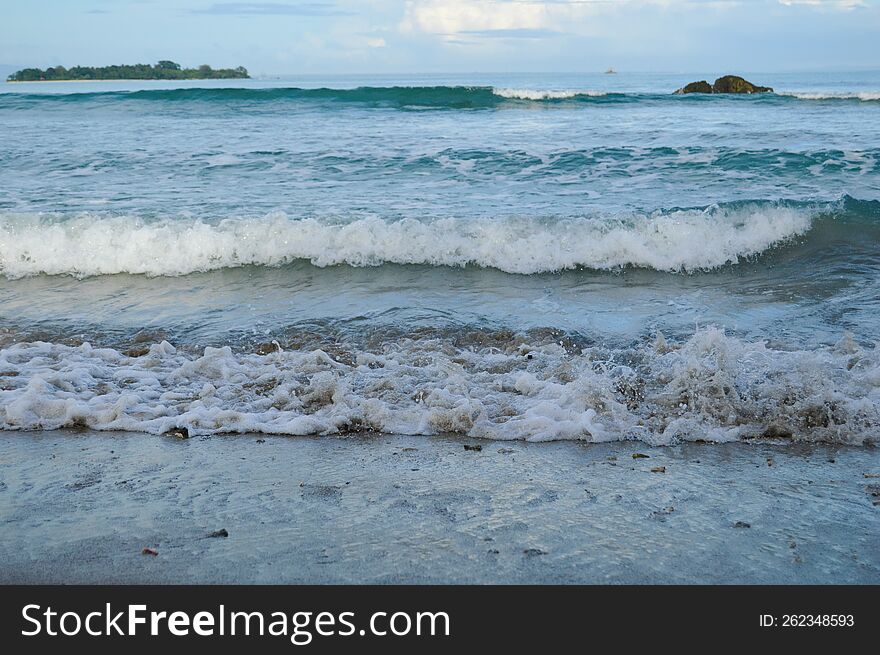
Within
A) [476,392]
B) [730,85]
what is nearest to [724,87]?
[730,85]

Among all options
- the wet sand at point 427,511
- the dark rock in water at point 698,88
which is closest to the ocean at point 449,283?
the wet sand at point 427,511

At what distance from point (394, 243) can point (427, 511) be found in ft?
17.6

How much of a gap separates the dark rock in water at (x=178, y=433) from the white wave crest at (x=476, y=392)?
4 centimetres

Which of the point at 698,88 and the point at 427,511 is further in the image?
the point at 698,88

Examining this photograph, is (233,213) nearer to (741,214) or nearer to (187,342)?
(187,342)

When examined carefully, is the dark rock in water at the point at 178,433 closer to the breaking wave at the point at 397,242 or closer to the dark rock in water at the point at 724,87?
the breaking wave at the point at 397,242

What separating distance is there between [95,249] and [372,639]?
706 cm

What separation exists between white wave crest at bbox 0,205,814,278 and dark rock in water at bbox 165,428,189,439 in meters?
4.10

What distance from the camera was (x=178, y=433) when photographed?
13.1 feet

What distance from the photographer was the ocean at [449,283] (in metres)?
4.24

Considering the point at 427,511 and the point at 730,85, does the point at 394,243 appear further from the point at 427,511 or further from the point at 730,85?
the point at 730,85

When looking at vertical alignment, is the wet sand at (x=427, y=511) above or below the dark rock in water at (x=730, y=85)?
below

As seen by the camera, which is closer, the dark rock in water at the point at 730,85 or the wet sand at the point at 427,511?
the wet sand at the point at 427,511

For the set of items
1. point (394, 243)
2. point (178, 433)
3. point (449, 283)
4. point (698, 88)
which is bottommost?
point (178, 433)
